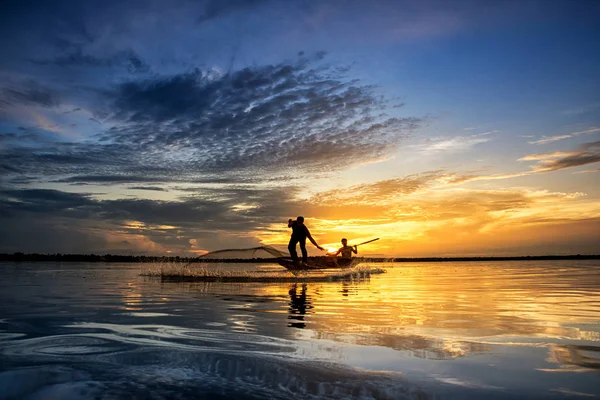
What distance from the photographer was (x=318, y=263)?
1219 inches

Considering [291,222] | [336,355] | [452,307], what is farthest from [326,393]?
[291,222]

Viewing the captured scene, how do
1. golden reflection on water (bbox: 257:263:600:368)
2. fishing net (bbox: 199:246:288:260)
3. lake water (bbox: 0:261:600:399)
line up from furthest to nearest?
1. fishing net (bbox: 199:246:288:260)
2. golden reflection on water (bbox: 257:263:600:368)
3. lake water (bbox: 0:261:600:399)

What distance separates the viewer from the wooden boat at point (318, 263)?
26.8 meters

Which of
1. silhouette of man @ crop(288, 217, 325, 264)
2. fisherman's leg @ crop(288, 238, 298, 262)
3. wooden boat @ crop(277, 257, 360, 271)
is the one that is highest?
silhouette of man @ crop(288, 217, 325, 264)

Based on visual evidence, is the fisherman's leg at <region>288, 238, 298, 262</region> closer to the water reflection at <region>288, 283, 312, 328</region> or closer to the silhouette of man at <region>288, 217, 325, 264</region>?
the silhouette of man at <region>288, 217, 325, 264</region>

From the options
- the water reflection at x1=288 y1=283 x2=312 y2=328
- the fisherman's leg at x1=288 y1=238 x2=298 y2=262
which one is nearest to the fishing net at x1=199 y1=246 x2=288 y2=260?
the fisherman's leg at x1=288 y1=238 x2=298 y2=262

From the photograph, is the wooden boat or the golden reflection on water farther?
the wooden boat

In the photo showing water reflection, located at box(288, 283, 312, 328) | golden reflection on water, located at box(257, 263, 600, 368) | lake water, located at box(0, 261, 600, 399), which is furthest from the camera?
water reflection, located at box(288, 283, 312, 328)

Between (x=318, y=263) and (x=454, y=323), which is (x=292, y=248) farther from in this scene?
(x=454, y=323)

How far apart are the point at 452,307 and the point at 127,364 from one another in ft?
30.2

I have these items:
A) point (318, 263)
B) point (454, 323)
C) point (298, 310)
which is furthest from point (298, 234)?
point (454, 323)

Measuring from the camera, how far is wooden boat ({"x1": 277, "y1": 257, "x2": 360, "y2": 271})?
88.0ft

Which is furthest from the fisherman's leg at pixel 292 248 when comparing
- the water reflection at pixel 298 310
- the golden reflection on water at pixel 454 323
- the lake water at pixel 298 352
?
the lake water at pixel 298 352

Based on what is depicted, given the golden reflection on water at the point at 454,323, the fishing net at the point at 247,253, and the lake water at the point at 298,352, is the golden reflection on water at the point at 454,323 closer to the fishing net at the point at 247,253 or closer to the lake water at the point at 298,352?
the lake water at the point at 298,352
